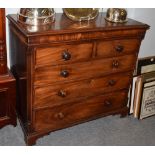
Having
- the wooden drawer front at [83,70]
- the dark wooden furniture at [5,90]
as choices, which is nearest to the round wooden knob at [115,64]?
the wooden drawer front at [83,70]

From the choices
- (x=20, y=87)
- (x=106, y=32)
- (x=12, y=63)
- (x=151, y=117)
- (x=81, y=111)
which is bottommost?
(x=151, y=117)

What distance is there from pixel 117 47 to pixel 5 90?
34.3 inches

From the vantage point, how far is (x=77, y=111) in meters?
2.01

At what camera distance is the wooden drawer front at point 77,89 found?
Result: 5.89 ft

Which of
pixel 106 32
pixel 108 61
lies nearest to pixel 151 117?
pixel 108 61

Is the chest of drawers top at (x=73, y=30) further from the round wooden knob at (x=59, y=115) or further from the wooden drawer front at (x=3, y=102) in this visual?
the round wooden knob at (x=59, y=115)

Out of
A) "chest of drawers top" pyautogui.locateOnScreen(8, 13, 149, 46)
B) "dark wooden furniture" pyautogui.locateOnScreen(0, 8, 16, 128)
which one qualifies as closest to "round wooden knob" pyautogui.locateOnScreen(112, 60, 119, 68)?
"chest of drawers top" pyautogui.locateOnScreen(8, 13, 149, 46)

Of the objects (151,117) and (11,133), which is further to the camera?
(151,117)

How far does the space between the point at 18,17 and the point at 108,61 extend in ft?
2.35

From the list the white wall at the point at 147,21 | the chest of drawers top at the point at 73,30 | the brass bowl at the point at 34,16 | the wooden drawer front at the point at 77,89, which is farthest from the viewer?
the white wall at the point at 147,21

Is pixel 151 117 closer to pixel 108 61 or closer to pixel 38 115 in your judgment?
pixel 108 61

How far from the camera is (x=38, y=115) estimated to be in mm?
1851

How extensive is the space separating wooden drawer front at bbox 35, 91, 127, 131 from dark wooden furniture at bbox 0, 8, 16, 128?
0.24 m
